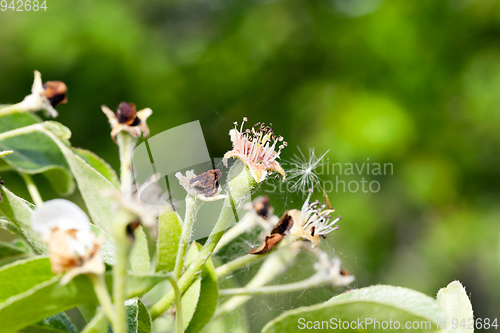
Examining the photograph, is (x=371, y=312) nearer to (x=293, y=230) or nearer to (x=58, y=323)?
(x=293, y=230)

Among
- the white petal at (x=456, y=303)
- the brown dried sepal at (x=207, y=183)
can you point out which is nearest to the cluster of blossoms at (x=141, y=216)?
the brown dried sepal at (x=207, y=183)

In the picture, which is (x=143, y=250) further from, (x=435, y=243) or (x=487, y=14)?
(x=487, y=14)

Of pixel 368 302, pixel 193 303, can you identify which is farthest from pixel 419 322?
pixel 193 303

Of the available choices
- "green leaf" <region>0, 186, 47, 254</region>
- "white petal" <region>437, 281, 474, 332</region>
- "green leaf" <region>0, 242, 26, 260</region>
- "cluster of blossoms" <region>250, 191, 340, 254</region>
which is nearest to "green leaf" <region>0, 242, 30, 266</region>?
"green leaf" <region>0, 242, 26, 260</region>

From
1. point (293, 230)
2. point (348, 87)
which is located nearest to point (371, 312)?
point (293, 230)

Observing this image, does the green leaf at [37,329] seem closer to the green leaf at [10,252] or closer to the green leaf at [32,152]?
the green leaf at [10,252]
